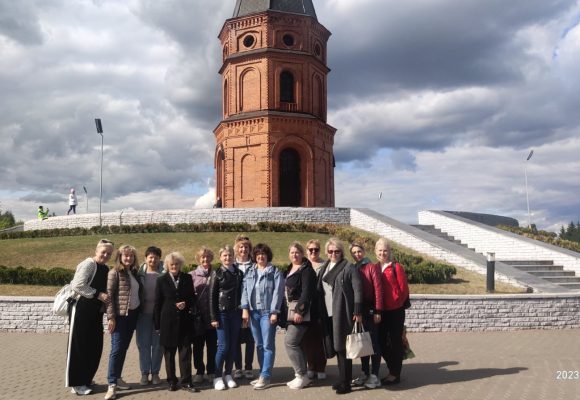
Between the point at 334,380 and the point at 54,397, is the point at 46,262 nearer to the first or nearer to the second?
the point at 54,397

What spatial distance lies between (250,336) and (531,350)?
5.07 meters

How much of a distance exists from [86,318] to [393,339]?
412 centimetres

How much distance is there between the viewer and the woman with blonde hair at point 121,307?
634cm

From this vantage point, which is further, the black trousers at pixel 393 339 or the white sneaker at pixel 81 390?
the black trousers at pixel 393 339

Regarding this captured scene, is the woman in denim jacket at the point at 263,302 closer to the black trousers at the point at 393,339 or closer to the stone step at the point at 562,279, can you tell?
the black trousers at the point at 393,339

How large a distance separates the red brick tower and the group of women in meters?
19.4

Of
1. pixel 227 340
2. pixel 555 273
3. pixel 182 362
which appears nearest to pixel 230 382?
pixel 227 340

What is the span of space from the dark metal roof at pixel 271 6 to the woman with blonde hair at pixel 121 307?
23843mm

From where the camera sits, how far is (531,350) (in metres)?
8.59

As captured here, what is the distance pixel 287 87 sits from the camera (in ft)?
91.1

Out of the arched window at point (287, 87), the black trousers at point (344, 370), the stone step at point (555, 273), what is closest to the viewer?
the black trousers at point (344, 370)

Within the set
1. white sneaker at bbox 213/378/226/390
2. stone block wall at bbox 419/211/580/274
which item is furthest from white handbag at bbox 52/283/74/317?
stone block wall at bbox 419/211/580/274

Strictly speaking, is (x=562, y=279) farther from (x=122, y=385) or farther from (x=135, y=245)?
(x=135, y=245)

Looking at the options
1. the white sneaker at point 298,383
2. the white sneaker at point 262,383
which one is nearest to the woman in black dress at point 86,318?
the white sneaker at point 262,383
